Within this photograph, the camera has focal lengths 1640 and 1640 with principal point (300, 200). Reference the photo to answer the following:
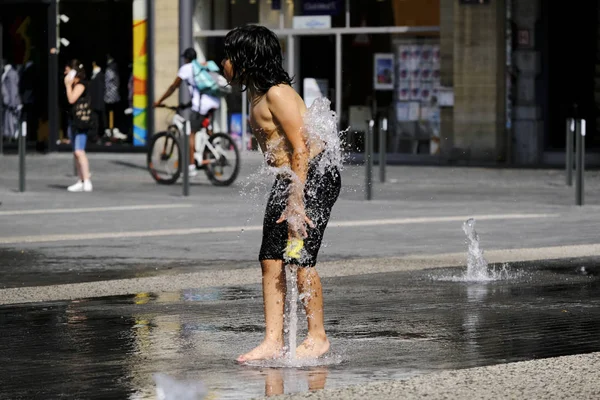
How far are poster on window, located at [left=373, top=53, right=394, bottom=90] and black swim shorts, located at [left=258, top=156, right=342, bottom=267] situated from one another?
68.0 feet

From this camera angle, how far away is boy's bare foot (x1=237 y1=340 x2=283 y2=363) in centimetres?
754

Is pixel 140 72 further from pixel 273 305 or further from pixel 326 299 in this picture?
pixel 273 305

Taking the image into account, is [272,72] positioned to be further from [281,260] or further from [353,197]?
Answer: [353,197]

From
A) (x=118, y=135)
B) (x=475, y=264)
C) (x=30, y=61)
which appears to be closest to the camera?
(x=475, y=264)

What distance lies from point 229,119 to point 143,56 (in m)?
1.94

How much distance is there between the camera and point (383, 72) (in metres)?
28.3

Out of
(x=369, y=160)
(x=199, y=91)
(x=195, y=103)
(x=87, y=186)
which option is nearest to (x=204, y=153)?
(x=195, y=103)

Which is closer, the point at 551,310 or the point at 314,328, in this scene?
the point at 314,328

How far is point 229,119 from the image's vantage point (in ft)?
97.8

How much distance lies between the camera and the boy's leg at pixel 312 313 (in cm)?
757

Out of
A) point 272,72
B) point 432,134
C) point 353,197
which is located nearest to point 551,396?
point 272,72

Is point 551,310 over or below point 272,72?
below

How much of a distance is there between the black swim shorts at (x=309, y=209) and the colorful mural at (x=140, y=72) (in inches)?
883

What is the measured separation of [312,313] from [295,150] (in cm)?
78
